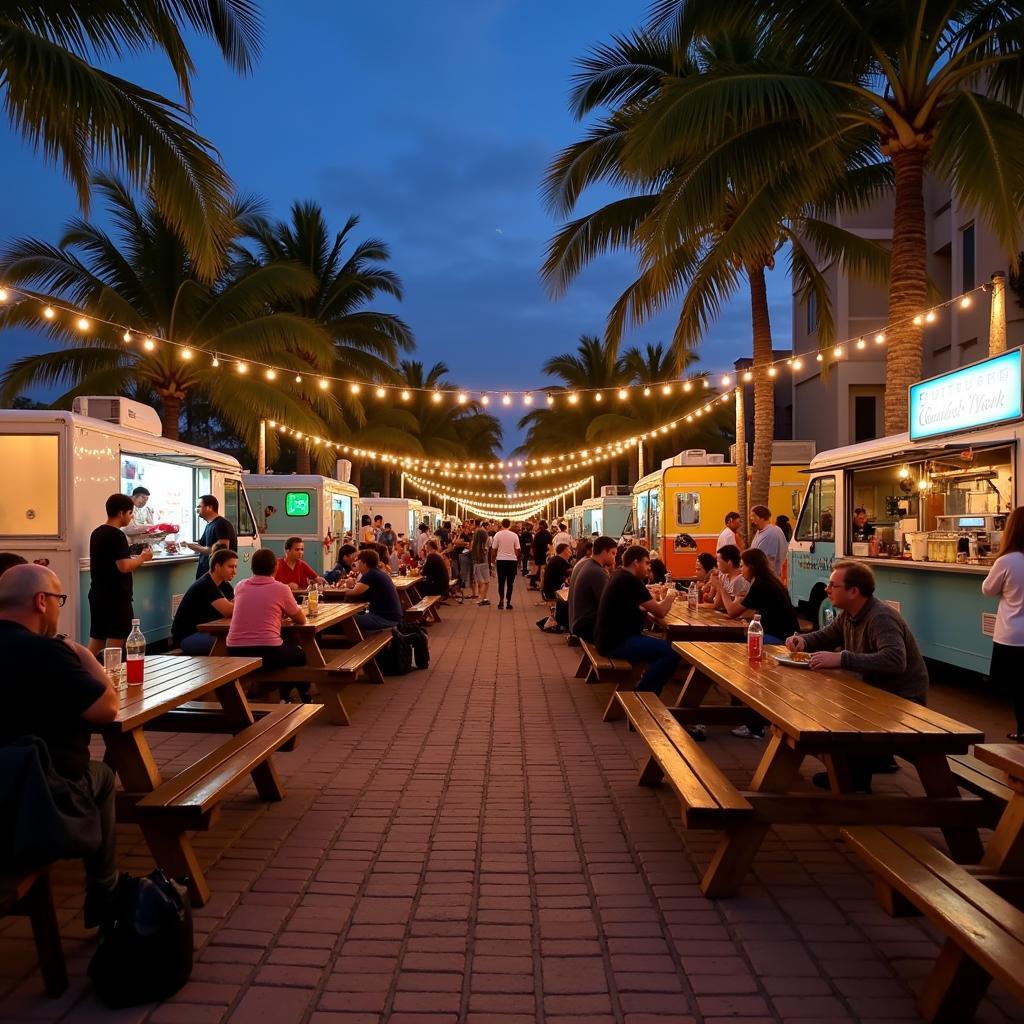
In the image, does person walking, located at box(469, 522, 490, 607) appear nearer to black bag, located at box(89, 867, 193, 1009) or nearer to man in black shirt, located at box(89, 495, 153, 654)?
man in black shirt, located at box(89, 495, 153, 654)

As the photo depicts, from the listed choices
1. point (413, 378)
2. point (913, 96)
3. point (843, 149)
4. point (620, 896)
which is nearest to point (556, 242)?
point (843, 149)

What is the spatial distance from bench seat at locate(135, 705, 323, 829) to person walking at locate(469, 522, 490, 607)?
622 inches

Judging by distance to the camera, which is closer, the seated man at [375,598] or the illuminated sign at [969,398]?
the illuminated sign at [969,398]

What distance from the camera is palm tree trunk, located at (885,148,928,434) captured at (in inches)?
447

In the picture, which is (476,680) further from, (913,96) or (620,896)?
(913,96)

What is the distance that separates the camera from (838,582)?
17.6ft

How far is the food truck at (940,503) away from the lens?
8.13m

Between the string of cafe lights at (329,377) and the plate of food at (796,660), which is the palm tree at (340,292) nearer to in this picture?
the string of cafe lights at (329,377)

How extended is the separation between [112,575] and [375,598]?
2832 mm

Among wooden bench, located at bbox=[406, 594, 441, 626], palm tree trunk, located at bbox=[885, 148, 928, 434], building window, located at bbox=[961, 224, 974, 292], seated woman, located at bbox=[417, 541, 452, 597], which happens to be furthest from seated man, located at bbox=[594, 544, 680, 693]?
building window, located at bbox=[961, 224, 974, 292]

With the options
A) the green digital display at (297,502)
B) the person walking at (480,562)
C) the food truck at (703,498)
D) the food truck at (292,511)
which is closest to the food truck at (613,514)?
the person walking at (480,562)

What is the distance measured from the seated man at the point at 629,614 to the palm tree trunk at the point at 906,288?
194 inches

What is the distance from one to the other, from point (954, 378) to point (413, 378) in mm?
34880

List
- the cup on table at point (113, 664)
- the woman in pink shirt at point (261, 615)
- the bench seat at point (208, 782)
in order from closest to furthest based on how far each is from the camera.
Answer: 1. the bench seat at point (208, 782)
2. the cup on table at point (113, 664)
3. the woman in pink shirt at point (261, 615)
